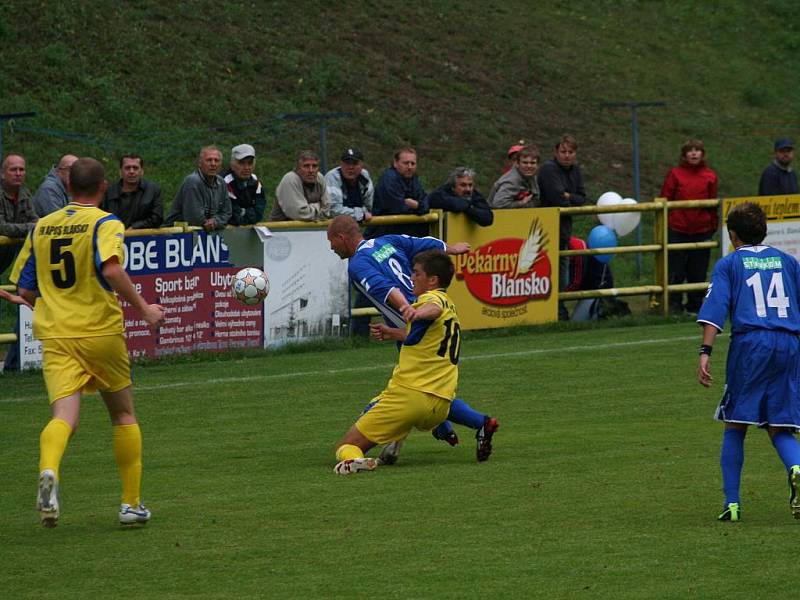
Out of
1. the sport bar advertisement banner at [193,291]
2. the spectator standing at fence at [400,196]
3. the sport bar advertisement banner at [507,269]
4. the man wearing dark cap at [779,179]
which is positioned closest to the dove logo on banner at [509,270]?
the sport bar advertisement banner at [507,269]

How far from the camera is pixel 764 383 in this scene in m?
7.91

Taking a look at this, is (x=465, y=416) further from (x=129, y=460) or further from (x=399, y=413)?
(x=129, y=460)

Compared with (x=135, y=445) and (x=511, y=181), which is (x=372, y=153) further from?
(x=135, y=445)

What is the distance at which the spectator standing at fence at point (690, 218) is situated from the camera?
62.2 feet

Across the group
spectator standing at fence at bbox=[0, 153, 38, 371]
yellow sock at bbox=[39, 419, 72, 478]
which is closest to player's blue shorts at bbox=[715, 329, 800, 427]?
yellow sock at bbox=[39, 419, 72, 478]

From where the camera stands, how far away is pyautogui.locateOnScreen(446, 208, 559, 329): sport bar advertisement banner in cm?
1683

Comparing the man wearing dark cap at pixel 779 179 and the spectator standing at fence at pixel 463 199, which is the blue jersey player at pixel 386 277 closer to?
the spectator standing at fence at pixel 463 199

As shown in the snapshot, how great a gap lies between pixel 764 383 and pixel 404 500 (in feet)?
6.88

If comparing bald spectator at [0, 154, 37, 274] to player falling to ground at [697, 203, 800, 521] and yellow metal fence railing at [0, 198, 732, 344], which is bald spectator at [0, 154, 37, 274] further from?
player falling to ground at [697, 203, 800, 521]

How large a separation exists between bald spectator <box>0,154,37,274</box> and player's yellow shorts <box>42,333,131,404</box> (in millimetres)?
6291

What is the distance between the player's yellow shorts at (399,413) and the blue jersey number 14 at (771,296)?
2.37 metres

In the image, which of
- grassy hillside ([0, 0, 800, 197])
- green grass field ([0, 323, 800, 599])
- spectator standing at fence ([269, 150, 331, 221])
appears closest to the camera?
green grass field ([0, 323, 800, 599])

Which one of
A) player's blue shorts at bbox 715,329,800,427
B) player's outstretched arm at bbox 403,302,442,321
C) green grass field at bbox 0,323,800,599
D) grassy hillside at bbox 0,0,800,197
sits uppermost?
grassy hillside at bbox 0,0,800,197

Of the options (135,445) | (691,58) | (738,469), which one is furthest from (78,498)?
(691,58)
